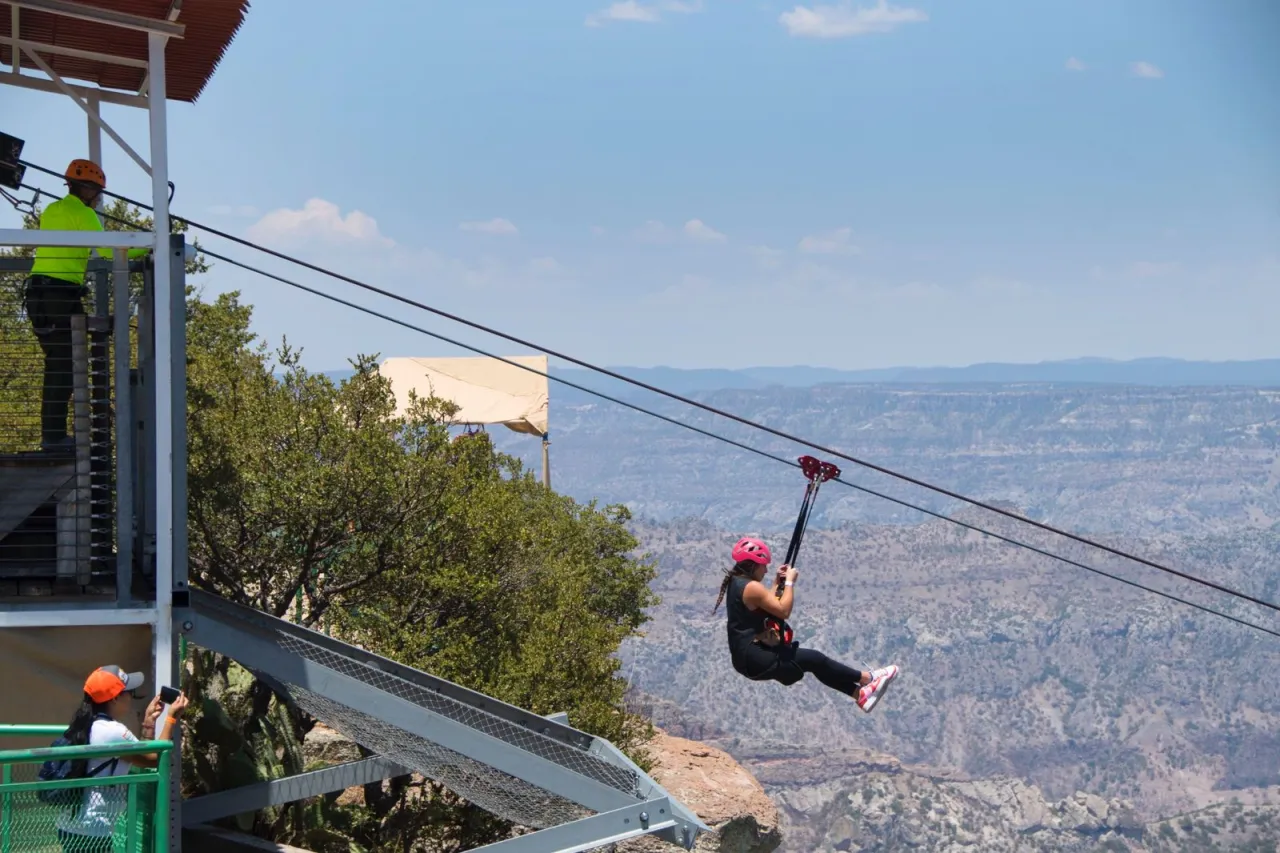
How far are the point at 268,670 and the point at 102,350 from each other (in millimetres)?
2459

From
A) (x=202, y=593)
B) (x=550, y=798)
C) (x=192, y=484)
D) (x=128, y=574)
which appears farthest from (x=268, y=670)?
(x=192, y=484)

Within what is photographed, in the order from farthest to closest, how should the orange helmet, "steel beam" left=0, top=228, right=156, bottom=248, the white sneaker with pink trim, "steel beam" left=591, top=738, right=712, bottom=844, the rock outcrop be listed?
the rock outcrop
the white sneaker with pink trim
"steel beam" left=591, top=738, right=712, bottom=844
the orange helmet
"steel beam" left=0, top=228, right=156, bottom=248

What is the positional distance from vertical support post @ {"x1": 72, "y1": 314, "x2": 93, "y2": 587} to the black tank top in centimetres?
543

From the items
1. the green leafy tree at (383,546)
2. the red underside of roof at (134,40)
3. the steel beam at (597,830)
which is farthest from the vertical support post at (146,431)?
the green leafy tree at (383,546)

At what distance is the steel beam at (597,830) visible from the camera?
981 cm

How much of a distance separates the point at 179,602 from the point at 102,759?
1.30 m

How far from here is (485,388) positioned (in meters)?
45.2

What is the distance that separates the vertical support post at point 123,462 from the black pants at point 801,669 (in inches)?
211

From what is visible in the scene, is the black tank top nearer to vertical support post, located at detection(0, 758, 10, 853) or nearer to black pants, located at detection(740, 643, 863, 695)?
black pants, located at detection(740, 643, 863, 695)

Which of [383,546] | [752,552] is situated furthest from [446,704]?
[383,546]

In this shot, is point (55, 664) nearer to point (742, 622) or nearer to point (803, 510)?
point (742, 622)

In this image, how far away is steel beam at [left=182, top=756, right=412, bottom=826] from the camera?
10602 millimetres

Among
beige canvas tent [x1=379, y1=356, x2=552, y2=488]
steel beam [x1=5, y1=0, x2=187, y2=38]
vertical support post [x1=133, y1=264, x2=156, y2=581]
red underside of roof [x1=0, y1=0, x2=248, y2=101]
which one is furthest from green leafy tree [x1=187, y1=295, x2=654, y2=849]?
beige canvas tent [x1=379, y1=356, x2=552, y2=488]

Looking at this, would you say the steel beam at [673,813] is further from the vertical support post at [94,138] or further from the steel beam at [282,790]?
the vertical support post at [94,138]
